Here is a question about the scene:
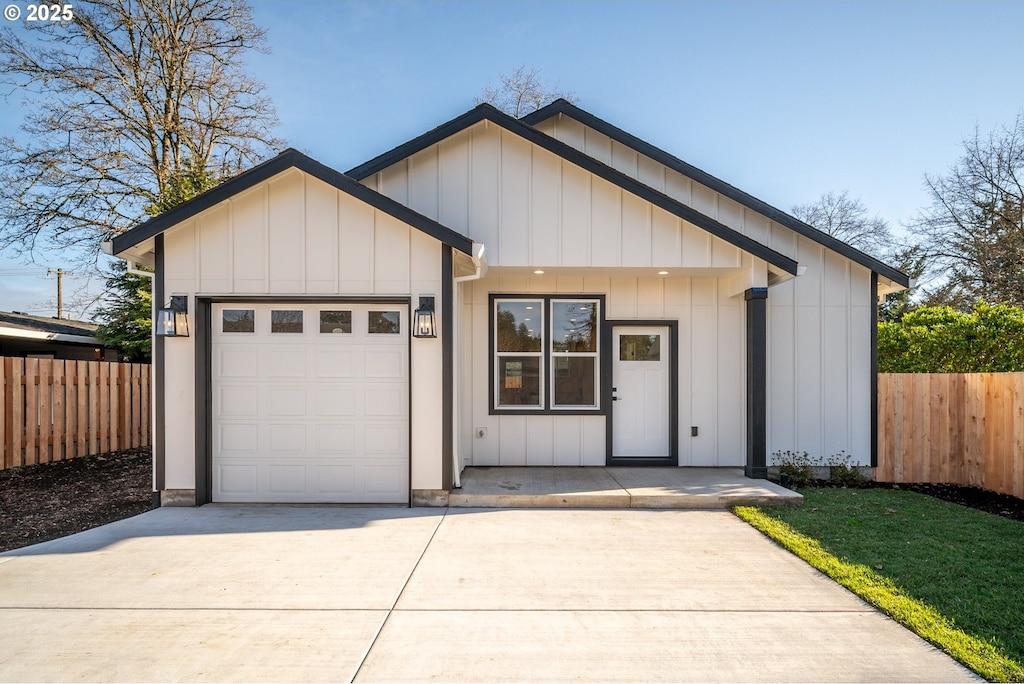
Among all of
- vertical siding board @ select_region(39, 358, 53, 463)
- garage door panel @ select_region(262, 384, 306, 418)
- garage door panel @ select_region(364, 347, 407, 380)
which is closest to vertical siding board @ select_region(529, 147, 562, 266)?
garage door panel @ select_region(364, 347, 407, 380)

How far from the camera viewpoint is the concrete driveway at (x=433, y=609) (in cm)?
296

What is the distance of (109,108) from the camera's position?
590 inches

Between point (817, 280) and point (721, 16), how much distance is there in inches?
185

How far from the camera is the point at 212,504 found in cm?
630

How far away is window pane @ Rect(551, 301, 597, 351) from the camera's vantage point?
26.8ft

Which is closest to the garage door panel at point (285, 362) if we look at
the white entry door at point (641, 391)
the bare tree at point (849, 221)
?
the white entry door at point (641, 391)

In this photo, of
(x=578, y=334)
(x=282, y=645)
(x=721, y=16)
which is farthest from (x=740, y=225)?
(x=282, y=645)

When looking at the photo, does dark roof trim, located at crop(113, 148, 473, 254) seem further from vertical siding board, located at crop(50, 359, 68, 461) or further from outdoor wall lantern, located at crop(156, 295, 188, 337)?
vertical siding board, located at crop(50, 359, 68, 461)

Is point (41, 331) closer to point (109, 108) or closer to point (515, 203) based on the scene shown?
point (109, 108)

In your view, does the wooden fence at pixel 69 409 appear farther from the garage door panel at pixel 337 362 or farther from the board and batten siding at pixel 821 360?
the board and batten siding at pixel 821 360

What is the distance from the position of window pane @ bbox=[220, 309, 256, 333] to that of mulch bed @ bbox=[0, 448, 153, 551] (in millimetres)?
2231

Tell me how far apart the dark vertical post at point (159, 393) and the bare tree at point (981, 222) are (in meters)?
20.1

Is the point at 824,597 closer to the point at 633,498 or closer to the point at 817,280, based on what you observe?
the point at 633,498

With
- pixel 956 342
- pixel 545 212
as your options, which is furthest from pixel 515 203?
pixel 956 342
